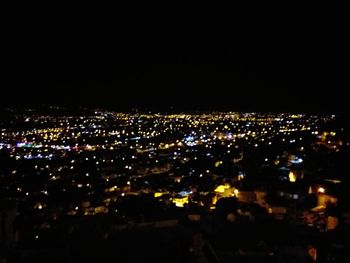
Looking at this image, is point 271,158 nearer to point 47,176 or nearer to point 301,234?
point 47,176

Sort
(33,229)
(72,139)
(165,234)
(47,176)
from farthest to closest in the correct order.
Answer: (72,139), (47,176), (33,229), (165,234)

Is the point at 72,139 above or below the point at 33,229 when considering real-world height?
below

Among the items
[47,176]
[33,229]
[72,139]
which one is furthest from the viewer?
[72,139]

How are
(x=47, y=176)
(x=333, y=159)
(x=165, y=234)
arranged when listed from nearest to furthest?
(x=165, y=234) < (x=333, y=159) < (x=47, y=176)

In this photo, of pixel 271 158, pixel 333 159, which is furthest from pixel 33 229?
pixel 271 158

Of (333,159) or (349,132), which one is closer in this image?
(333,159)

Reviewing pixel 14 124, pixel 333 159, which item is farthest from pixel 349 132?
pixel 14 124

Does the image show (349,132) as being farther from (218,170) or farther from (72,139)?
(72,139)

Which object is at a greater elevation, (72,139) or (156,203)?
(156,203)

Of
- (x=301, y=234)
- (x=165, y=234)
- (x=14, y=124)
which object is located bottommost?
(x=14, y=124)
